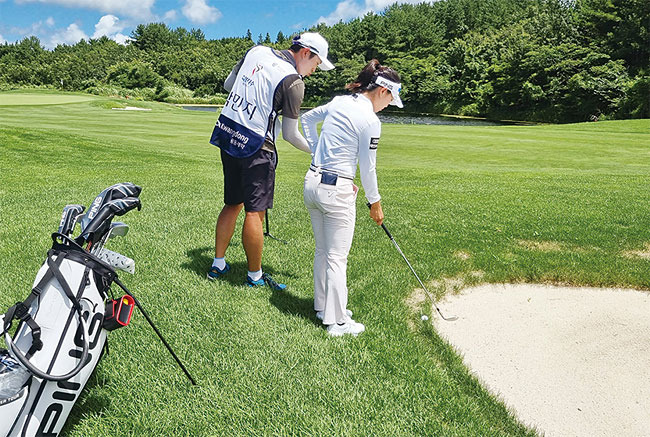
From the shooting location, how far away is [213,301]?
4.09 meters

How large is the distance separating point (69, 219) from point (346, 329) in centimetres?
221

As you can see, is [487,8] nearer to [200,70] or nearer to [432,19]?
[432,19]

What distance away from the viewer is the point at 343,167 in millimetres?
3504

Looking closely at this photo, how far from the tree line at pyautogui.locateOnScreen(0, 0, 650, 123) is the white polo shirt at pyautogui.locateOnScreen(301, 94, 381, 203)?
2009 inches

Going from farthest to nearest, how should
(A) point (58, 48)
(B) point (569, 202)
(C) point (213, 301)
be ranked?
(A) point (58, 48)
(B) point (569, 202)
(C) point (213, 301)

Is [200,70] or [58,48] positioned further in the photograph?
[58,48]

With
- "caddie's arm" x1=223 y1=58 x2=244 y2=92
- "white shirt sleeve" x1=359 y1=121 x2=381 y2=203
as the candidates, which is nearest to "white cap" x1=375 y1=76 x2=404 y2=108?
"white shirt sleeve" x1=359 y1=121 x2=381 y2=203

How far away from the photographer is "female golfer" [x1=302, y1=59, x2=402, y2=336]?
3.41m

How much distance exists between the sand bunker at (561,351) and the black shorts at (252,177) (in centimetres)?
197

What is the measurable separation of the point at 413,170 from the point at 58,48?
129 meters

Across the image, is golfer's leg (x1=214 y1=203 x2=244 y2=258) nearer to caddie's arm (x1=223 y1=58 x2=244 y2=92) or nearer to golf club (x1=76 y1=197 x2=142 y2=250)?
caddie's arm (x1=223 y1=58 x2=244 y2=92)

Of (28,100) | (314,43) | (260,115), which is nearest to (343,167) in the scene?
(260,115)

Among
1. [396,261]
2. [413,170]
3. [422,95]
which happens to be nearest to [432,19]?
[422,95]

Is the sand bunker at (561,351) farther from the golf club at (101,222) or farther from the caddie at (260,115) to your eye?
the golf club at (101,222)
